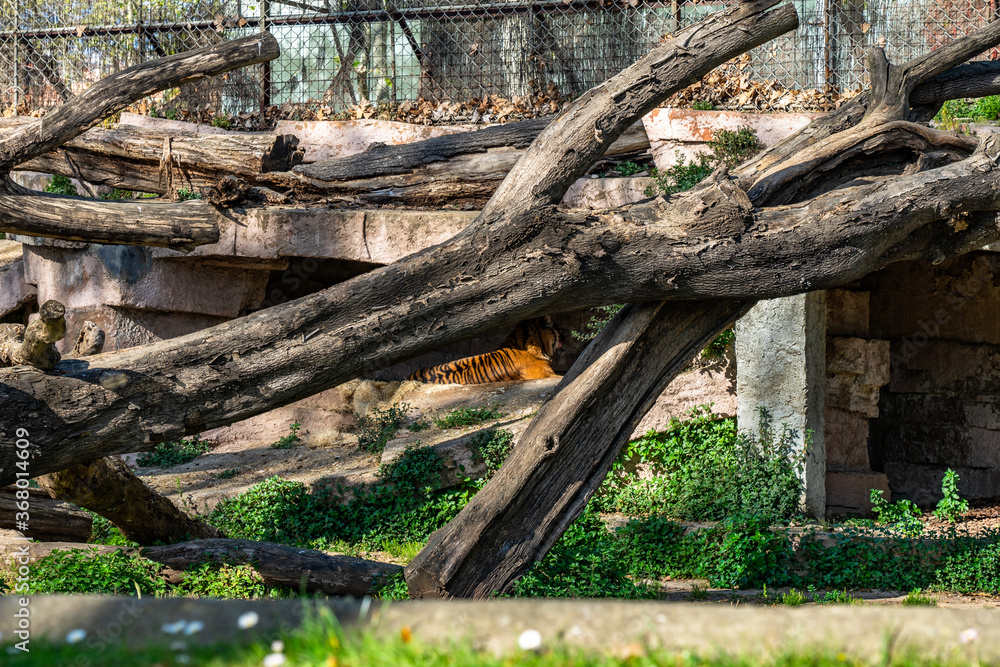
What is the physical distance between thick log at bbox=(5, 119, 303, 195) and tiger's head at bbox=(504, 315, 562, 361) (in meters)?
4.33

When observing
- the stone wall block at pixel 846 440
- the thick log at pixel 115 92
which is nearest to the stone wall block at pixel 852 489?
the stone wall block at pixel 846 440

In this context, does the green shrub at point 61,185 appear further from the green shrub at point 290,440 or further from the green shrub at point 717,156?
the green shrub at point 717,156

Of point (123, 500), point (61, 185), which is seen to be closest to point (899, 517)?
point (123, 500)

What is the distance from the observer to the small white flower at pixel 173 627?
206 cm

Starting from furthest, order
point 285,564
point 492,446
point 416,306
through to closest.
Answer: point 492,446 < point 285,564 < point 416,306

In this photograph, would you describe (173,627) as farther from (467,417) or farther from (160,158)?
(467,417)

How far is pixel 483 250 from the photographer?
13.2 ft

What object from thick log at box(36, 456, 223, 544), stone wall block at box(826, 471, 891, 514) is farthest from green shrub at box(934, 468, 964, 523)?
thick log at box(36, 456, 223, 544)

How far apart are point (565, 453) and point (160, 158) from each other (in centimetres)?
444

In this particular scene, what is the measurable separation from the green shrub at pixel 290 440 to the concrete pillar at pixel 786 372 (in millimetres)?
4579

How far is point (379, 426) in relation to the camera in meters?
8.70

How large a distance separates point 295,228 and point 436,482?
2836 millimetres

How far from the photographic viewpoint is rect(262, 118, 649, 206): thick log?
714 cm

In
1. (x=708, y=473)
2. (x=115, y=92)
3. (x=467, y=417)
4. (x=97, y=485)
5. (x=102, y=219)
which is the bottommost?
(x=708, y=473)
